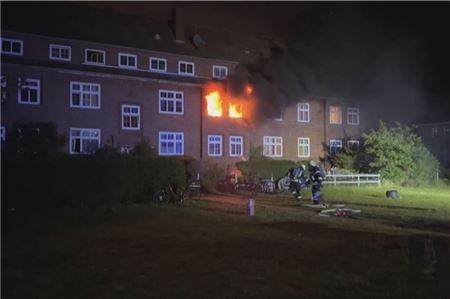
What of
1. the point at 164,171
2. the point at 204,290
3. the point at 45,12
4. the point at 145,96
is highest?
the point at 45,12

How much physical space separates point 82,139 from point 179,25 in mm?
12704

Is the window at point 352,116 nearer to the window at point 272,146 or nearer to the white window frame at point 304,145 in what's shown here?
the white window frame at point 304,145

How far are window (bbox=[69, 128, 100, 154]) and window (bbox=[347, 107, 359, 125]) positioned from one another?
23142 millimetres

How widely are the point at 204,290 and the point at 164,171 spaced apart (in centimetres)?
1444

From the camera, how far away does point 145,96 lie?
1339 inches

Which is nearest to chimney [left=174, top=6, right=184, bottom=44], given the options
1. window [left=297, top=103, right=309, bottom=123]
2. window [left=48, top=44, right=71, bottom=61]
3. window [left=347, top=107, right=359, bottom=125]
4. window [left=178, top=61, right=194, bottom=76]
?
window [left=178, top=61, right=194, bottom=76]

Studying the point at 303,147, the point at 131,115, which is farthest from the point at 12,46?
the point at 303,147

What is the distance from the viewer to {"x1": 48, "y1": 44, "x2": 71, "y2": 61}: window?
32.2 m

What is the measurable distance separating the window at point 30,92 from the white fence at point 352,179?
18.4 meters

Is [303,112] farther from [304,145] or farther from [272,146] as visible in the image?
[272,146]

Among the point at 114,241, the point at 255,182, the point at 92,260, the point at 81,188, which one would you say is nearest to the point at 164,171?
the point at 81,188

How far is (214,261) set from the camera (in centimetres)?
913

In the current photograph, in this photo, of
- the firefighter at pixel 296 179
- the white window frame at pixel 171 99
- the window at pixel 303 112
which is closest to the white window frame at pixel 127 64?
the white window frame at pixel 171 99

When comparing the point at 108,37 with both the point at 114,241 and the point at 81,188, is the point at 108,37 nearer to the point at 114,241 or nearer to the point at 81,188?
the point at 81,188
